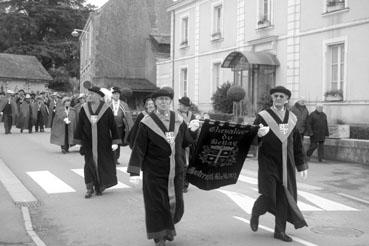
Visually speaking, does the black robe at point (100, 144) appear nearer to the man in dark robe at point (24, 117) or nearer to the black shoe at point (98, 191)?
the black shoe at point (98, 191)

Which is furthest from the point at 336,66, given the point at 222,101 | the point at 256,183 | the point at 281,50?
the point at 256,183

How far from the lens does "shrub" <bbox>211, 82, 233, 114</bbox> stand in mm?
25312

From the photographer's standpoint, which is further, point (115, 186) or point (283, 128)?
point (115, 186)

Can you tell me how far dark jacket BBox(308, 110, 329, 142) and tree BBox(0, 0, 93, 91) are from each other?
45.8 meters

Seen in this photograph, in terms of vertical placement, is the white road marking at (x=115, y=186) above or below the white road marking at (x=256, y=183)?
above

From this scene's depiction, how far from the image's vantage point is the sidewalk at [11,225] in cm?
707

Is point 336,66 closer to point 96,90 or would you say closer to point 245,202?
point 245,202

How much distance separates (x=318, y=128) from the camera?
1645 centimetres

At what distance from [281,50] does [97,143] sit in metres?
15.2

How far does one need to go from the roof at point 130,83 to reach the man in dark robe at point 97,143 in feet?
114

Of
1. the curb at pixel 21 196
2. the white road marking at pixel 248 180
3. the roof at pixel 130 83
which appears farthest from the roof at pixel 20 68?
the white road marking at pixel 248 180

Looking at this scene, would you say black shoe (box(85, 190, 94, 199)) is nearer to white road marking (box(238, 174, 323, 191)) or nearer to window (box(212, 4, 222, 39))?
white road marking (box(238, 174, 323, 191))

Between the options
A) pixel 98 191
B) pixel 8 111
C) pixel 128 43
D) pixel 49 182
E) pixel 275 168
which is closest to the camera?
pixel 275 168

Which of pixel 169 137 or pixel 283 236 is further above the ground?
pixel 169 137
